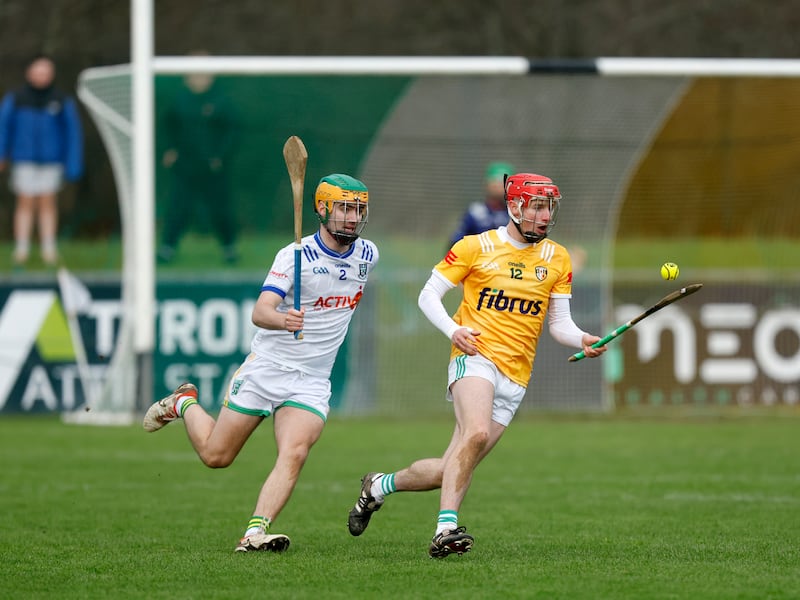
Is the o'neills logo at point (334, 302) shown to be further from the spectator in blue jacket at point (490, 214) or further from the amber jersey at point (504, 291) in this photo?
the spectator in blue jacket at point (490, 214)

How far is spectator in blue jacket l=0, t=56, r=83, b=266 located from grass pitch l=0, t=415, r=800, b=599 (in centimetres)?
311

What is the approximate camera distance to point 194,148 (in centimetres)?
1647

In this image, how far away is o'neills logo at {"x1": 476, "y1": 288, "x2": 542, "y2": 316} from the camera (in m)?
8.05

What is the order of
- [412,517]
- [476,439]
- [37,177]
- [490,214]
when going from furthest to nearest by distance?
[37,177], [490,214], [412,517], [476,439]

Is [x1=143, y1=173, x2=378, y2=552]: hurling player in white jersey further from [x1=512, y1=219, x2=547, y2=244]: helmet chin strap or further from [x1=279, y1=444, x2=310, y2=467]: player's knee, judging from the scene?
[x1=512, y1=219, x2=547, y2=244]: helmet chin strap

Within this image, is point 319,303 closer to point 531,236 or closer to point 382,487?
point 382,487

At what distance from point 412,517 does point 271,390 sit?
75.2 inches

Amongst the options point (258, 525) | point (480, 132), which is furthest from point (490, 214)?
point (258, 525)

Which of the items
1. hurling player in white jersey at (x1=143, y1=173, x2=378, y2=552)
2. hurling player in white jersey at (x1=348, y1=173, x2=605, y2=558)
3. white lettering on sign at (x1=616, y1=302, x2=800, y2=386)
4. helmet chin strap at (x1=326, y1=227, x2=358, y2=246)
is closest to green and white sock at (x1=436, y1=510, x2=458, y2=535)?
hurling player in white jersey at (x1=348, y1=173, x2=605, y2=558)

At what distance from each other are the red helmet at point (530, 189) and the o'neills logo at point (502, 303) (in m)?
0.50

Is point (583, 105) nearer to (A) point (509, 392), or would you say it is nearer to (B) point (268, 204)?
(B) point (268, 204)

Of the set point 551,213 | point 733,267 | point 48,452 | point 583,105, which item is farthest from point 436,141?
A: point 551,213

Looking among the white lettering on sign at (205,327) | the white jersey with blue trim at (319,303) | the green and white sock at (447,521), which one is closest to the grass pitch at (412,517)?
the green and white sock at (447,521)

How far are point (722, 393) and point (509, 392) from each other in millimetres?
9147
